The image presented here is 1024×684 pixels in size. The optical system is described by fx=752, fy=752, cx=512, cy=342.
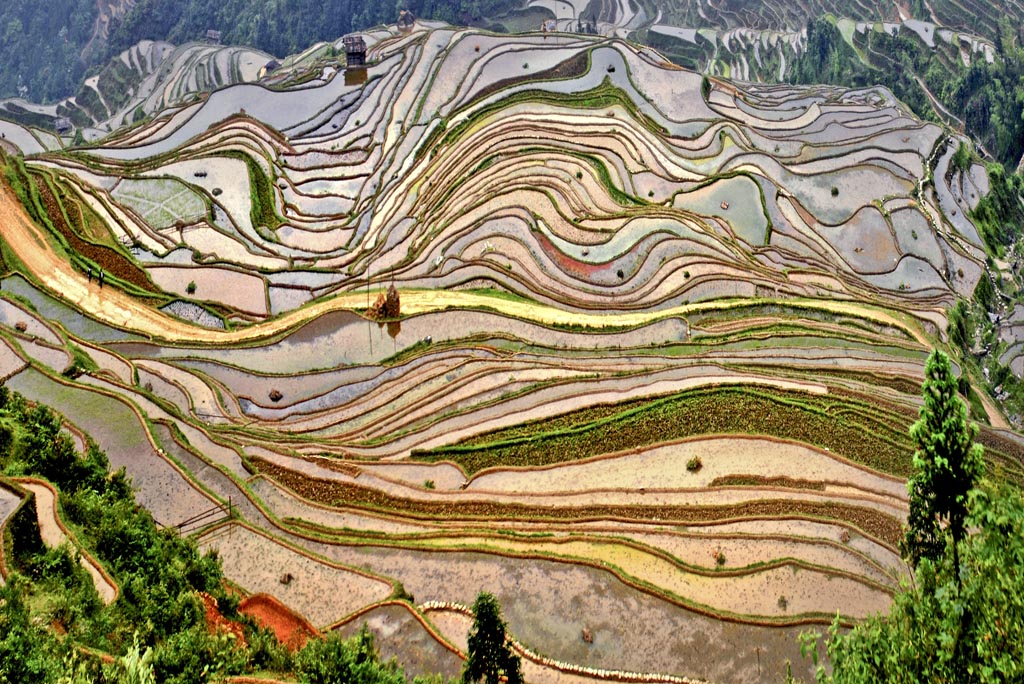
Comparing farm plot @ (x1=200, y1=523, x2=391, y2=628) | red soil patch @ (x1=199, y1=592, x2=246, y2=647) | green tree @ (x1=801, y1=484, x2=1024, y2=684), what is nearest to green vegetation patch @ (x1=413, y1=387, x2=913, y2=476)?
farm plot @ (x1=200, y1=523, x2=391, y2=628)

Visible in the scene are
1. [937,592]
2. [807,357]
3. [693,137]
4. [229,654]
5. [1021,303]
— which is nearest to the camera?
[937,592]

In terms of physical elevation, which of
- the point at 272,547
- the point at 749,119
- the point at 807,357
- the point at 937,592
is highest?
the point at 749,119

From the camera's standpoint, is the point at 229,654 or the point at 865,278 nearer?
the point at 229,654

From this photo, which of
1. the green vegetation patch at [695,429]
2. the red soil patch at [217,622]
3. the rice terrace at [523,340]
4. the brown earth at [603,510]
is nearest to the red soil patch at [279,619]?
the rice terrace at [523,340]

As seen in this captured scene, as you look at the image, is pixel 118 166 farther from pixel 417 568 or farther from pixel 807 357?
pixel 807 357

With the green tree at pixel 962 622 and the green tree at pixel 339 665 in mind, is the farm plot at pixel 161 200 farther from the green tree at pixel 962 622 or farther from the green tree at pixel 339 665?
the green tree at pixel 962 622

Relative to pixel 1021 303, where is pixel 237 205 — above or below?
above

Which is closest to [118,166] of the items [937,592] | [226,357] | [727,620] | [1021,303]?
[226,357]

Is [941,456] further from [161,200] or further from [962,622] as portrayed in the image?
[161,200]
